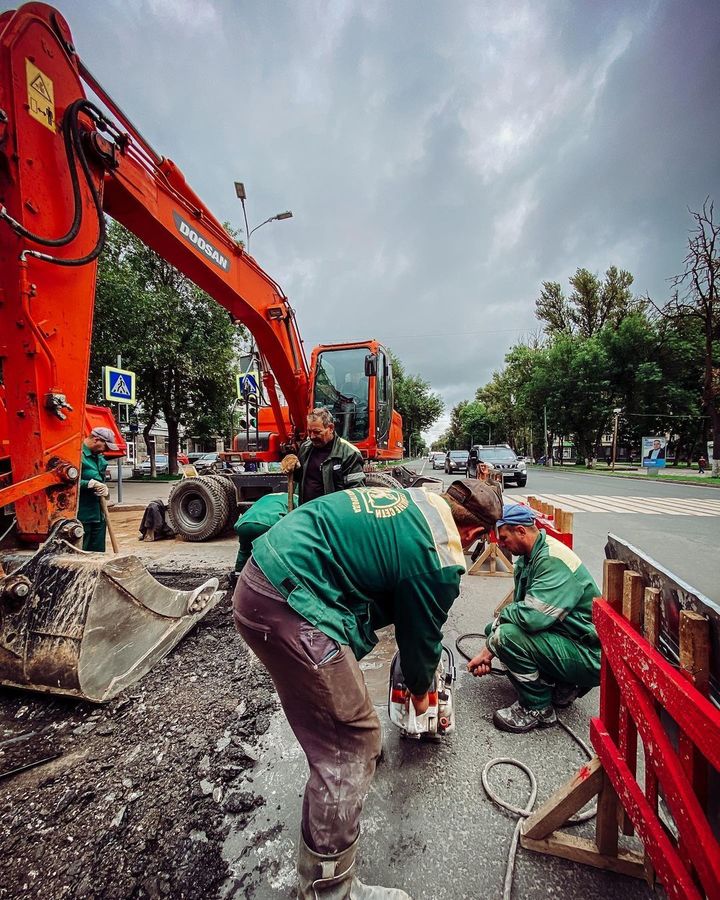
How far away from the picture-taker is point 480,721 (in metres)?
2.48

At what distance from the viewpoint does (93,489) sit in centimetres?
429

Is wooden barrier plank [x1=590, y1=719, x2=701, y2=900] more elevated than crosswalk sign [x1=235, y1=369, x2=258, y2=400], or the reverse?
crosswalk sign [x1=235, y1=369, x2=258, y2=400]

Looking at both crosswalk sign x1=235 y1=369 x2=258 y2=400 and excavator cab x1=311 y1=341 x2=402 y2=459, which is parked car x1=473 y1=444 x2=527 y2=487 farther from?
crosswalk sign x1=235 y1=369 x2=258 y2=400

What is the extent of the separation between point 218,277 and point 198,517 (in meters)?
4.03

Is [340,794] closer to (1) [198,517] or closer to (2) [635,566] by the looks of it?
(2) [635,566]

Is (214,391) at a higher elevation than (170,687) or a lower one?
higher

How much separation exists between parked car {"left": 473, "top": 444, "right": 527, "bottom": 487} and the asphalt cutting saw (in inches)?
545

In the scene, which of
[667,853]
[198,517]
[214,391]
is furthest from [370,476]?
[214,391]

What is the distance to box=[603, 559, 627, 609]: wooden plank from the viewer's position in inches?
62.7

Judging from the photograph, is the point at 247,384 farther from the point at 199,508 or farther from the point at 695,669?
the point at 695,669

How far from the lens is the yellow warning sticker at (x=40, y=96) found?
2.52m

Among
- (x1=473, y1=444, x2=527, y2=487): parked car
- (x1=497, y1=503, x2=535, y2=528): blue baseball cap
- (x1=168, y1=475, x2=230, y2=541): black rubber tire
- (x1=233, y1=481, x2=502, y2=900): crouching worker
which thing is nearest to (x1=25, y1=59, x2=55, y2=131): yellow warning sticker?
(x1=233, y1=481, x2=502, y2=900): crouching worker

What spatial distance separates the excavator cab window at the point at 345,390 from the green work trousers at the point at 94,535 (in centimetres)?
356

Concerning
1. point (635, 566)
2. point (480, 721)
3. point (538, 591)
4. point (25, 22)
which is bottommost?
point (480, 721)
